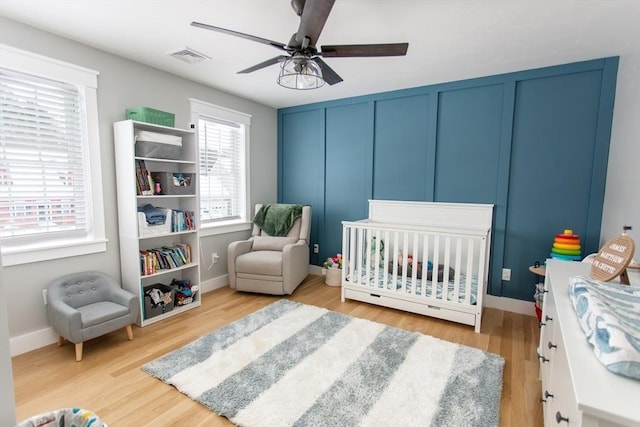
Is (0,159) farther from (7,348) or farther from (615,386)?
(615,386)

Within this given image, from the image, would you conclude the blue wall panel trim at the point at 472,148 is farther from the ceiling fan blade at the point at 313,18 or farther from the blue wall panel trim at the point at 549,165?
the ceiling fan blade at the point at 313,18

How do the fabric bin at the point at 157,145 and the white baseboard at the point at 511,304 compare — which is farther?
the white baseboard at the point at 511,304

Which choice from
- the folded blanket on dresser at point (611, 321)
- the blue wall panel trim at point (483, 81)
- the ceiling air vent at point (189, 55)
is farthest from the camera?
the blue wall panel trim at point (483, 81)

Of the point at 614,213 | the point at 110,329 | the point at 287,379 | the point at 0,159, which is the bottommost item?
the point at 287,379

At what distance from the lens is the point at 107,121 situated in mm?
2639

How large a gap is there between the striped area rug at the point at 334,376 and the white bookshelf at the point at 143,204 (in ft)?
2.64

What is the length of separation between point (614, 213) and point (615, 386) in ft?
7.53

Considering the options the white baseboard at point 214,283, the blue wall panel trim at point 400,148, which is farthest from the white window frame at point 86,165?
the blue wall panel trim at point 400,148

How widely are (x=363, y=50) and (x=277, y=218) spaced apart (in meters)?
2.50

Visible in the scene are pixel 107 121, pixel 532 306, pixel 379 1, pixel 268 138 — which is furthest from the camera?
pixel 268 138

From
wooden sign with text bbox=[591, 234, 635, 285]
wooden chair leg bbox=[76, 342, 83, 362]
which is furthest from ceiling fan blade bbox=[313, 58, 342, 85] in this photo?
wooden chair leg bbox=[76, 342, 83, 362]

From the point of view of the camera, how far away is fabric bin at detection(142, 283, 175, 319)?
2741 mm

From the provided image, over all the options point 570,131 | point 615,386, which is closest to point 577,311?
point 615,386

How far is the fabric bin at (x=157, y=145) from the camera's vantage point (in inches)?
104
